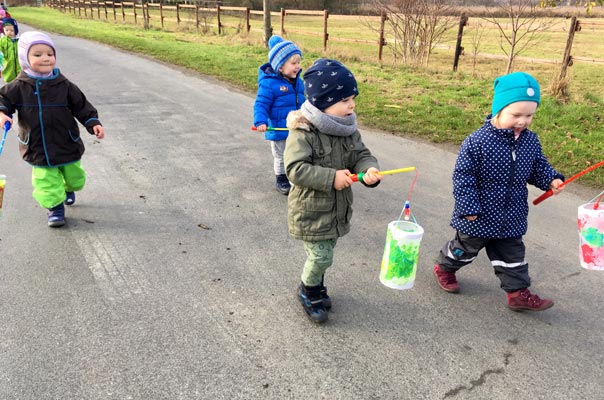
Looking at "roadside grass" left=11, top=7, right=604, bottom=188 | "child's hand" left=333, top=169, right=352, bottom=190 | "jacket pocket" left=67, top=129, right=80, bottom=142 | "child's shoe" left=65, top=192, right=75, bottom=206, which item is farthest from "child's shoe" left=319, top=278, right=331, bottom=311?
"roadside grass" left=11, top=7, right=604, bottom=188

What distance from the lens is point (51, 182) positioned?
4156 mm

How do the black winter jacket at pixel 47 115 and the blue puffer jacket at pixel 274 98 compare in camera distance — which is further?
the blue puffer jacket at pixel 274 98

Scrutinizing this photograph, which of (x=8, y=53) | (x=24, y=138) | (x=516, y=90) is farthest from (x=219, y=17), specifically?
(x=516, y=90)

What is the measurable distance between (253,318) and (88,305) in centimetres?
106

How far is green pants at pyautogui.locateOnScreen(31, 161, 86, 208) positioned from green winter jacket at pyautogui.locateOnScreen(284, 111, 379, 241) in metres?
2.31

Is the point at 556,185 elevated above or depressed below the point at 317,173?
below

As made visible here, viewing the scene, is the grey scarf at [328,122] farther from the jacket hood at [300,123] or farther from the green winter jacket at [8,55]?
the green winter jacket at [8,55]

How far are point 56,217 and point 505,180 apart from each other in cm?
354

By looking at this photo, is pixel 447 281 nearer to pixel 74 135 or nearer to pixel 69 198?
pixel 74 135

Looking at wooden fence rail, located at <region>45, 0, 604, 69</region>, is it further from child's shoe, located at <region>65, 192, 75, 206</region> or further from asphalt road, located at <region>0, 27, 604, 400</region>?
child's shoe, located at <region>65, 192, 75, 206</region>

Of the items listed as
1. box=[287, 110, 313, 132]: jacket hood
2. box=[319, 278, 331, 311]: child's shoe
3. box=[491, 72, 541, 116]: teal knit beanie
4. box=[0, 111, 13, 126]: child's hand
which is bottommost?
box=[319, 278, 331, 311]: child's shoe

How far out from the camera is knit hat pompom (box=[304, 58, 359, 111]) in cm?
268

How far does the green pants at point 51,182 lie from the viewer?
411 cm

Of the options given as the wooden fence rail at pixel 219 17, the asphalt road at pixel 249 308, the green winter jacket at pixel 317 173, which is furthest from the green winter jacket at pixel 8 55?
the wooden fence rail at pixel 219 17
